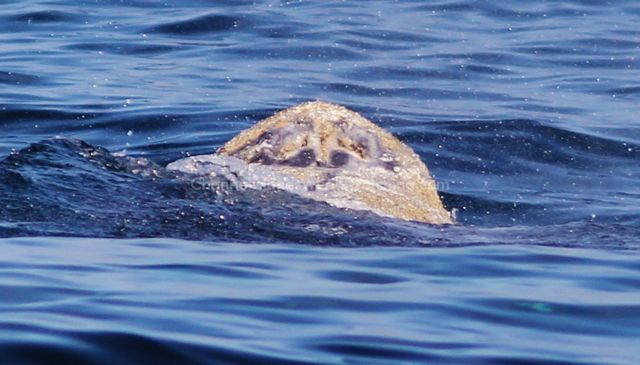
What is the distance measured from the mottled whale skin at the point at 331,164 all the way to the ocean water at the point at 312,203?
175 mm

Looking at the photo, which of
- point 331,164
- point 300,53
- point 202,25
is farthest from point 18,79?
point 331,164

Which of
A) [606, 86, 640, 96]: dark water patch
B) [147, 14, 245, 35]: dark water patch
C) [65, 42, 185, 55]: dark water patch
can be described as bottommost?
[606, 86, 640, 96]: dark water patch

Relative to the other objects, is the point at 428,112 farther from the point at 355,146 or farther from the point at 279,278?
the point at 279,278

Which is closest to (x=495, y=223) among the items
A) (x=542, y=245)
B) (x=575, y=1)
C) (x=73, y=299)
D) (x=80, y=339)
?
(x=542, y=245)

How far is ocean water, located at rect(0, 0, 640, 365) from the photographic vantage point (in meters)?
4.94

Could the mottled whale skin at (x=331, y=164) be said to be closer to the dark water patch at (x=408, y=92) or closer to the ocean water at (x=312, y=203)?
the ocean water at (x=312, y=203)

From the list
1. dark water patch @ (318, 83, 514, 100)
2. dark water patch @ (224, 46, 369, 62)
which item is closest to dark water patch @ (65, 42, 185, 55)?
dark water patch @ (224, 46, 369, 62)

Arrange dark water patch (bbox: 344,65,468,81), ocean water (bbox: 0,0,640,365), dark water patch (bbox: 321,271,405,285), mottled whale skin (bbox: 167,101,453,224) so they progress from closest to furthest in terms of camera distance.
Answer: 1. ocean water (bbox: 0,0,640,365)
2. dark water patch (bbox: 321,271,405,285)
3. mottled whale skin (bbox: 167,101,453,224)
4. dark water patch (bbox: 344,65,468,81)

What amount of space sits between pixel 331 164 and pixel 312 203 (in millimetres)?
639

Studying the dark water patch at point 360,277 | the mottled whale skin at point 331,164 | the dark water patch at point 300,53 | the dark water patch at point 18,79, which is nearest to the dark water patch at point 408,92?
the dark water patch at point 300,53

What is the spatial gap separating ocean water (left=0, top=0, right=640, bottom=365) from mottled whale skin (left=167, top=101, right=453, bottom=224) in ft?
0.57

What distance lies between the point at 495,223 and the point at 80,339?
5.45m

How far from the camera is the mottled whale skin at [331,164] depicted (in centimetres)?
770

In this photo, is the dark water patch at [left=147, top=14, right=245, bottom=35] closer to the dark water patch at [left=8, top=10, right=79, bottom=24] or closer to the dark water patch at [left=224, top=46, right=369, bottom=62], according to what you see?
the dark water patch at [left=224, top=46, right=369, bottom=62]
